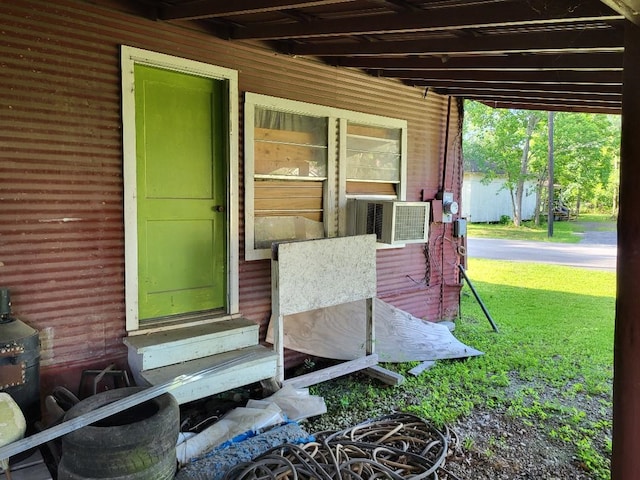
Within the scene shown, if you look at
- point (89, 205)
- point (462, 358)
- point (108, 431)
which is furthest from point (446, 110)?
point (108, 431)

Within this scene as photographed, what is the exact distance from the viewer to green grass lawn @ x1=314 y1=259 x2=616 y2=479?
349 cm

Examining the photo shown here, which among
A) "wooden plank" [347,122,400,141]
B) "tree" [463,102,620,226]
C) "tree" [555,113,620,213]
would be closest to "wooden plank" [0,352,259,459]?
"wooden plank" [347,122,400,141]

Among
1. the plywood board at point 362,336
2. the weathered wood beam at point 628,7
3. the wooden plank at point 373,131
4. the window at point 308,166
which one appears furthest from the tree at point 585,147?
the weathered wood beam at point 628,7

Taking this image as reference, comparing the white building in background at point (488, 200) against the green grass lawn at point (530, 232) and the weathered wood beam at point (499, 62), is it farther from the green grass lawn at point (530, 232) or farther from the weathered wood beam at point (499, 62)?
the weathered wood beam at point (499, 62)

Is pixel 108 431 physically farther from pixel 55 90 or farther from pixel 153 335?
pixel 55 90

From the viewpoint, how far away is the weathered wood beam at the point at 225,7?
8.74 feet

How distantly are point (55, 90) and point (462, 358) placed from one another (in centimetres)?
414

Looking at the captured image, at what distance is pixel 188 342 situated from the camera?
3.36 meters

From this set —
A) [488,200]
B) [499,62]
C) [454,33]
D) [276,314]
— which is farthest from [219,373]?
[488,200]

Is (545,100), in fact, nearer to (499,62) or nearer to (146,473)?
(499,62)

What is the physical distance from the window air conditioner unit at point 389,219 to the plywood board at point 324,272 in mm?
313

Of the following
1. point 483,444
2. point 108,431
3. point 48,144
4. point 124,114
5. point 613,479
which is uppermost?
Result: point 124,114

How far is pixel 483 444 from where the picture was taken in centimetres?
317

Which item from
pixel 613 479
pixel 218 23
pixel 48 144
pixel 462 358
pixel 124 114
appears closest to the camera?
pixel 613 479
